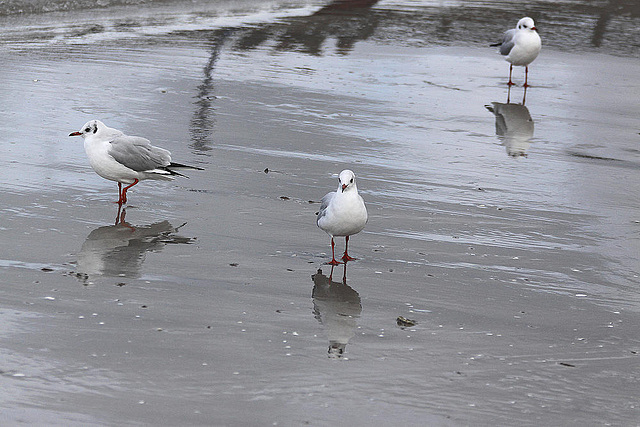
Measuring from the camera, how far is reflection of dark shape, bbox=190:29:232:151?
372 inches

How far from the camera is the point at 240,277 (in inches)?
234

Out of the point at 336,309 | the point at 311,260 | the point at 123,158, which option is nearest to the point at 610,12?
the point at 123,158

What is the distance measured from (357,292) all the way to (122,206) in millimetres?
2386

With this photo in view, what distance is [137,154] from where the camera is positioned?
744cm

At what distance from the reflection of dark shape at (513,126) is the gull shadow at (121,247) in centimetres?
435

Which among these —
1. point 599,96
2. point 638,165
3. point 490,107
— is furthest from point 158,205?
point 599,96

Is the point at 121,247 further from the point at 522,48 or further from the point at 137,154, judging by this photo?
the point at 522,48

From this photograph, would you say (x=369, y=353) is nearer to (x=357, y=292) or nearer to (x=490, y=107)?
(x=357, y=292)

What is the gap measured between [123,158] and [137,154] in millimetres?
116

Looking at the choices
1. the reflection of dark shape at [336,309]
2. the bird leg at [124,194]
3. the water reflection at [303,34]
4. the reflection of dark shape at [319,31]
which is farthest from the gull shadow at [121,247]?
the reflection of dark shape at [319,31]

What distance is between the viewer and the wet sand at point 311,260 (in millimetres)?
4484

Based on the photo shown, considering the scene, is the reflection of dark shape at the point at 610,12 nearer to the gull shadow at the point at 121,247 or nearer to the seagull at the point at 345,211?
the seagull at the point at 345,211

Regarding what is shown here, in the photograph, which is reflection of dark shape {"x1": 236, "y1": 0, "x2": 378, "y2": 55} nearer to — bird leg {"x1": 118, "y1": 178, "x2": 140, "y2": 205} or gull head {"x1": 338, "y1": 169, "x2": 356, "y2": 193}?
bird leg {"x1": 118, "y1": 178, "x2": 140, "y2": 205}

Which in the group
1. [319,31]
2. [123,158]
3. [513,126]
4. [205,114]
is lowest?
[319,31]
